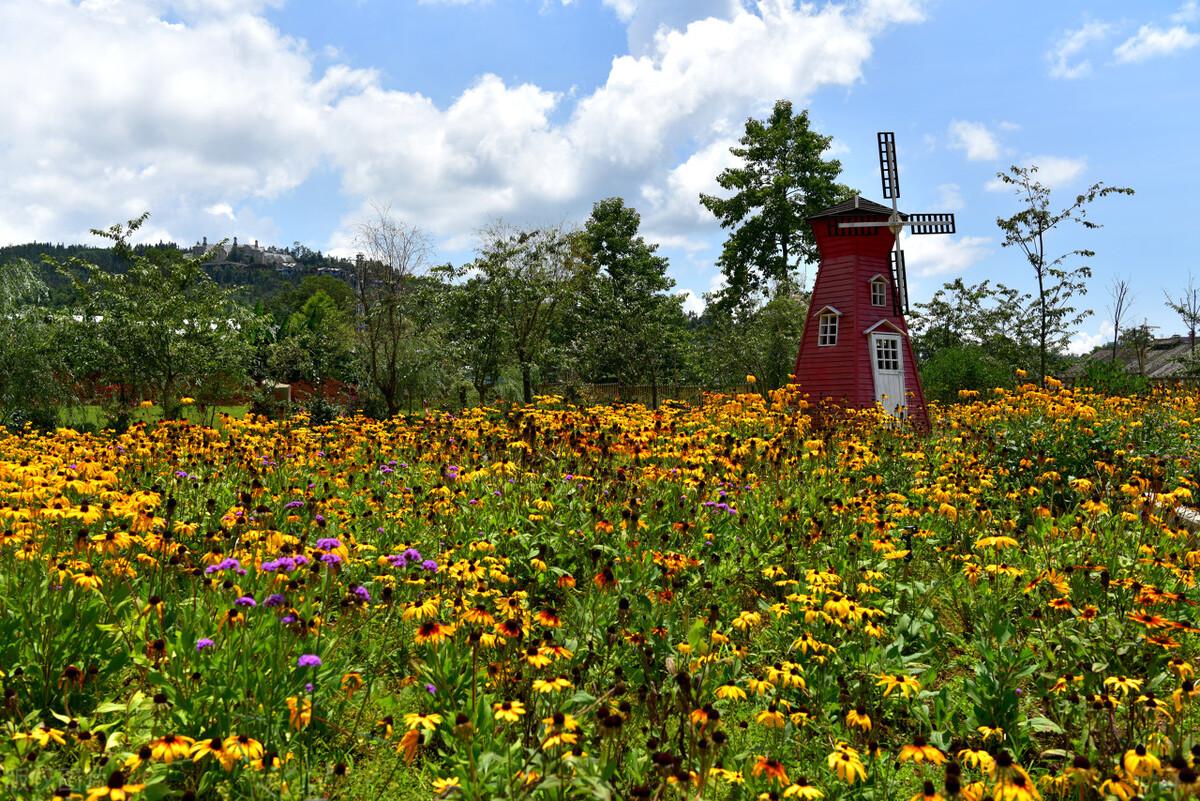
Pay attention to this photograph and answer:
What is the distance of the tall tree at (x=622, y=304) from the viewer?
33438mm

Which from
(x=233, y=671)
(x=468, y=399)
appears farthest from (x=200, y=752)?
(x=468, y=399)

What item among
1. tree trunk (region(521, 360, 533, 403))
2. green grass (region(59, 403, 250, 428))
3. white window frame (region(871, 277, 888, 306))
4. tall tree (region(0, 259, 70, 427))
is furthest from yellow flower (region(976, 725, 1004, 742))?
tree trunk (region(521, 360, 533, 403))

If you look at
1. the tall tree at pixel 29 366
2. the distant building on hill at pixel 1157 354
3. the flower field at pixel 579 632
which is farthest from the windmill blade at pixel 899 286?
the distant building on hill at pixel 1157 354

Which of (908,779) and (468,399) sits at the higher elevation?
(468,399)

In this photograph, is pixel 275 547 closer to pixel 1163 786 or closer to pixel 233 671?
pixel 233 671

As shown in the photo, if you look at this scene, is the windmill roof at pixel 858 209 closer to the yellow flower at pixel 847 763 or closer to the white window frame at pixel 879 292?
the white window frame at pixel 879 292

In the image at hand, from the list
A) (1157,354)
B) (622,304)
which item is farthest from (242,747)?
(1157,354)

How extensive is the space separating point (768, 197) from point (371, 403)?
2130 cm

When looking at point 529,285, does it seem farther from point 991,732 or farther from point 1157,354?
point 1157,354

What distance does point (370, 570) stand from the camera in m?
5.77

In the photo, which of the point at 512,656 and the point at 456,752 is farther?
the point at 512,656

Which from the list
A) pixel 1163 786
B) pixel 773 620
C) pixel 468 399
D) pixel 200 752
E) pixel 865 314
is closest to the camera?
pixel 200 752

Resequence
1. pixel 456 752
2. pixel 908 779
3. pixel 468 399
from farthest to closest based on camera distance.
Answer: pixel 468 399 → pixel 908 779 → pixel 456 752

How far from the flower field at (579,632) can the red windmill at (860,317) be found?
31.4 ft
